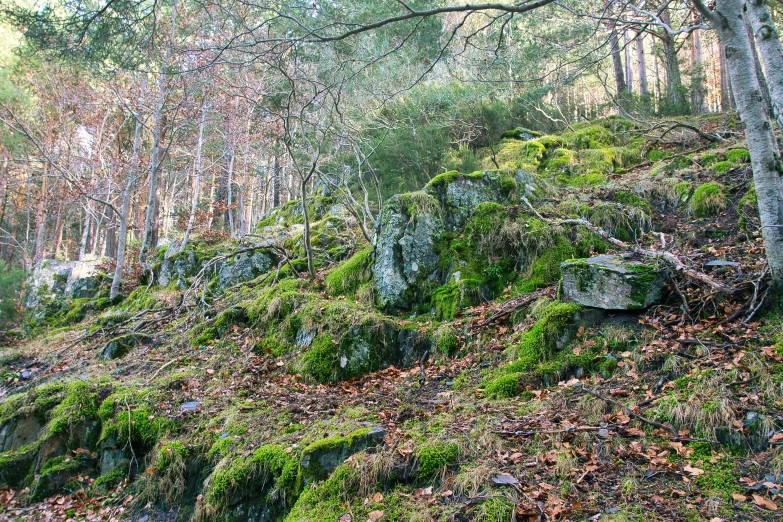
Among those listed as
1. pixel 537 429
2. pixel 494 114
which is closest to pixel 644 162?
pixel 494 114

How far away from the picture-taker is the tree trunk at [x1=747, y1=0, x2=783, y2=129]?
457 centimetres

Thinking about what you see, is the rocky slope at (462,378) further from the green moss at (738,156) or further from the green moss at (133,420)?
the green moss at (738,156)

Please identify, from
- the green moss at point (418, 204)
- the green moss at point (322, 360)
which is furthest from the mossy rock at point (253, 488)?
the green moss at point (418, 204)

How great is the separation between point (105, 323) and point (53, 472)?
606cm

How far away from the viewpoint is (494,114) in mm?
11375

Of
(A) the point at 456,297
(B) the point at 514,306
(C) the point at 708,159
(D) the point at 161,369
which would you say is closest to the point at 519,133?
(C) the point at 708,159

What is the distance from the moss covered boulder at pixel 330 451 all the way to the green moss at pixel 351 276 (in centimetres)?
347

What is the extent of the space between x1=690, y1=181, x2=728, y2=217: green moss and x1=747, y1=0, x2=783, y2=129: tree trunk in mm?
1844

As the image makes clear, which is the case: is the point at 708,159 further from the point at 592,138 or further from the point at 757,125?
the point at 757,125

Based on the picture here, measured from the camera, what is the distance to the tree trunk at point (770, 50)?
15.0ft

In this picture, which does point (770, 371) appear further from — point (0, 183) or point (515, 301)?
point (0, 183)

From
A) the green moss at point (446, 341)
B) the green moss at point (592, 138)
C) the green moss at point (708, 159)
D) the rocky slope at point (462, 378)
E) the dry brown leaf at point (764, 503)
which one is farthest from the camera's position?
the green moss at point (592, 138)

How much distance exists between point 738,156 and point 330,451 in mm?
7893

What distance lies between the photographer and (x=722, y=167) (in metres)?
7.09
